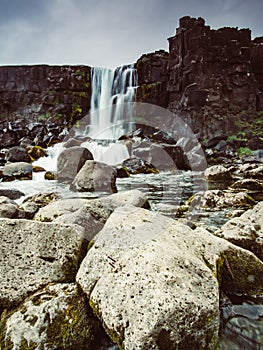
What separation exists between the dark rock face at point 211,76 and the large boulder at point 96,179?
2269cm

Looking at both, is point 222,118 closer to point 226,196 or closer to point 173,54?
point 173,54

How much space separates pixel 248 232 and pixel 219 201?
120 inches

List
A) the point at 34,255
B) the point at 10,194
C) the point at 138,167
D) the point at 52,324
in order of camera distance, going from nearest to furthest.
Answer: the point at 52,324
the point at 34,255
the point at 10,194
the point at 138,167

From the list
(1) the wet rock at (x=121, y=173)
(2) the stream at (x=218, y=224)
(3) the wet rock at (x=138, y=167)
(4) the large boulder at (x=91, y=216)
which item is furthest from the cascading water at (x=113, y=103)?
(4) the large boulder at (x=91, y=216)

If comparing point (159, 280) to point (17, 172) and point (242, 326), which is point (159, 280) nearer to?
point (242, 326)

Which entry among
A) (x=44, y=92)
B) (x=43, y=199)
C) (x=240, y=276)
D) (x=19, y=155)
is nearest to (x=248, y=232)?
(x=240, y=276)

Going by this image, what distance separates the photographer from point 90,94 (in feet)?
112

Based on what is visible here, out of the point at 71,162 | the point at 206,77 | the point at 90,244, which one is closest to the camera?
the point at 90,244

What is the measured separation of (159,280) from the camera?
1.77 metres

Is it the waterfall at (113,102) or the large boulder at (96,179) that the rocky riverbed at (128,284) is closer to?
the large boulder at (96,179)

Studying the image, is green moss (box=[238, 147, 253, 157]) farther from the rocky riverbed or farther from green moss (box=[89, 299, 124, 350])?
green moss (box=[89, 299, 124, 350])

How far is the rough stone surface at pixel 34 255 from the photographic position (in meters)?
2.14

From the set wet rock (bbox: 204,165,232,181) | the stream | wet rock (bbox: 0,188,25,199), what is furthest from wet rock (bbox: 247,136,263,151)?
wet rock (bbox: 0,188,25,199)

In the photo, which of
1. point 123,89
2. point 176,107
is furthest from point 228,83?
point 123,89
